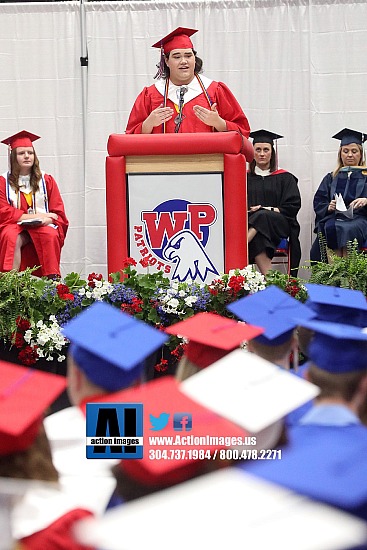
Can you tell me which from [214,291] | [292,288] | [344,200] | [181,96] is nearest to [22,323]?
[214,291]

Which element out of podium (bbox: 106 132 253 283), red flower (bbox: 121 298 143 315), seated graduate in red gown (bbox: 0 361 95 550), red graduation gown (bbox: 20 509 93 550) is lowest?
red flower (bbox: 121 298 143 315)

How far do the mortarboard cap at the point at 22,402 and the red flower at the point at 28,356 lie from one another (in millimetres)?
2248

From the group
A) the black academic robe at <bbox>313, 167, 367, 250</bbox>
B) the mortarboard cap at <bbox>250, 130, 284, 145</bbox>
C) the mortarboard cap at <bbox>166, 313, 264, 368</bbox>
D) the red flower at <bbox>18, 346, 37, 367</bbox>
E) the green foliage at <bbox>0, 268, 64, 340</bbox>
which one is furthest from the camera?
the mortarboard cap at <bbox>250, 130, 284, 145</bbox>

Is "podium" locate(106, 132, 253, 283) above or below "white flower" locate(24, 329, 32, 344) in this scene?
above

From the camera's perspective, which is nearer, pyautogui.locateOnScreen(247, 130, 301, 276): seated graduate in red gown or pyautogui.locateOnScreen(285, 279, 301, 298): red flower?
pyautogui.locateOnScreen(285, 279, 301, 298): red flower

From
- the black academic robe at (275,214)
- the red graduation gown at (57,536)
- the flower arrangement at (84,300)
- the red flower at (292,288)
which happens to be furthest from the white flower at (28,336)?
the black academic robe at (275,214)

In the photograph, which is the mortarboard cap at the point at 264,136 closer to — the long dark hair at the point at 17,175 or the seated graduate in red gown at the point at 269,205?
the seated graduate in red gown at the point at 269,205

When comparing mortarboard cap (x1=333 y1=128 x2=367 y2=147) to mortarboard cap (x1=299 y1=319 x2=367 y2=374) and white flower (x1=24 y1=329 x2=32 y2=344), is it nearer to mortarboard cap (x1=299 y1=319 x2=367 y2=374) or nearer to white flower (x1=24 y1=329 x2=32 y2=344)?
white flower (x1=24 y1=329 x2=32 y2=344)

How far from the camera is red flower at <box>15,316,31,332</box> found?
10.3 ft

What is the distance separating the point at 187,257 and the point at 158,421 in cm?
306

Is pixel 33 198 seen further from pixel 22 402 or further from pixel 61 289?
pixel 22 402

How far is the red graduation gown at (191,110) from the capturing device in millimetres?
4668

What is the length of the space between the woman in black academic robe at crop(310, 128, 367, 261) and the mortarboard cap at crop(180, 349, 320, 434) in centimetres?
505

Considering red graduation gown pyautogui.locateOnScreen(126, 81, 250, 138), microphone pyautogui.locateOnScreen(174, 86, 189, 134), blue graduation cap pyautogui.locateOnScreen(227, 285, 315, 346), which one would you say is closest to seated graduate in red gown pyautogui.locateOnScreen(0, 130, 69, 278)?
red graduation gown pyautogui.locateOnScreen(126, 81, 250, 138)
